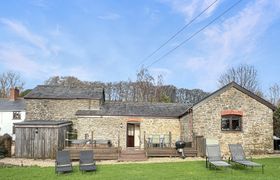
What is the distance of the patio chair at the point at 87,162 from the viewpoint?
14.1 metres

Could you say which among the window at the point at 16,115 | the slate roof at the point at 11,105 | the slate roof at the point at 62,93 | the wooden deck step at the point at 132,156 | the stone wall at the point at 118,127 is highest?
the slate roof at the point at 62,93

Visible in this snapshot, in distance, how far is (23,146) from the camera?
21453mm

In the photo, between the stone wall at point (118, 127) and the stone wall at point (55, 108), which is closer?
the stone wall at point (118, 127)

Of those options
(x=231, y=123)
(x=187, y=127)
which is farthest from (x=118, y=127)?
(x=231, y=123)

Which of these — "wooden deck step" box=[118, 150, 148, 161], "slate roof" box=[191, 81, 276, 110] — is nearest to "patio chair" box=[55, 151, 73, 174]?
"wooden deck step" box=[118, 150, 148, 161]

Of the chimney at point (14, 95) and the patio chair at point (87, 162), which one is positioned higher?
the chimney at point (14, 95)

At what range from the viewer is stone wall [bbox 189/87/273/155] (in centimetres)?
2205

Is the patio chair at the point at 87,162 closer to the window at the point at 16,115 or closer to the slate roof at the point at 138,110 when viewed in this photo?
the slate roof at the point at 138,110

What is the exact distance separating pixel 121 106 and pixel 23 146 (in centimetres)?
961

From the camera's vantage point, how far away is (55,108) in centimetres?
2916

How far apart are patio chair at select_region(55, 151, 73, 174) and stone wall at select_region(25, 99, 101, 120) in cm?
1432

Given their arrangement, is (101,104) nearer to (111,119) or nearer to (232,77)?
(111,119)

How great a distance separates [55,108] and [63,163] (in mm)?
15477

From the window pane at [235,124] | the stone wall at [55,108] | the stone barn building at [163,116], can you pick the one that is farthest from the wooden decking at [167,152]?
the stone wall at [55,108]
